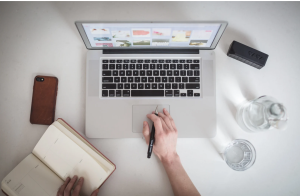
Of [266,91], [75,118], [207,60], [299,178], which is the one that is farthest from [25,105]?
[299,178]

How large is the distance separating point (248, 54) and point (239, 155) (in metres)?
0.46

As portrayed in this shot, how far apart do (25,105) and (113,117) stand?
420 millimetres

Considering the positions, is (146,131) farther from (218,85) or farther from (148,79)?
(218,85)

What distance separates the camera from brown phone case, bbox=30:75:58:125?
0.81m

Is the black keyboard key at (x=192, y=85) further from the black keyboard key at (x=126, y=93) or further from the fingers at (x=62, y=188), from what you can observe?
the fingers at (x=62, y=188)

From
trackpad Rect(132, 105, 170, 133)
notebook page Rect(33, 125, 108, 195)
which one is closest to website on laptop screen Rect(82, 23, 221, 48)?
trackpad Rect(132, 105, 170, 133)

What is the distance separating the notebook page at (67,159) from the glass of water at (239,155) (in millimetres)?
543

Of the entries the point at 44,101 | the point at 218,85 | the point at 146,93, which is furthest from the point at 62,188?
the point at 218,85

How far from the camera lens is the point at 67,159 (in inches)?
29.4

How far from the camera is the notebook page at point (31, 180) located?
708mm

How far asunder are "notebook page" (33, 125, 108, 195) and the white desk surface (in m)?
0.08

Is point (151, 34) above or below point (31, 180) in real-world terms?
above

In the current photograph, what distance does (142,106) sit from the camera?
31.4 inches

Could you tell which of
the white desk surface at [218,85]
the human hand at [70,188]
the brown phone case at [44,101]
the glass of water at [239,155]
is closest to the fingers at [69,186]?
the human hand at [70,188]
